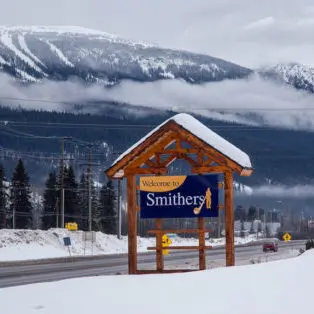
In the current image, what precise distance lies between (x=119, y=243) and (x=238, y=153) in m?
58.1

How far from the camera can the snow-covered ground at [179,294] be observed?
11875 millimetres

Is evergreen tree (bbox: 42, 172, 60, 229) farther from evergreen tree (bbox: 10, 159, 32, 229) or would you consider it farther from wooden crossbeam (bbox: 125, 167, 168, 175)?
wooden crossbeam (bbox: 125, 167, 168, 175)

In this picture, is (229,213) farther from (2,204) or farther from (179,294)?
(2,204)

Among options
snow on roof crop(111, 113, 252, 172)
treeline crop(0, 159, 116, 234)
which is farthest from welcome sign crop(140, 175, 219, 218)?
treeline crop(0, 159, 116, 234)

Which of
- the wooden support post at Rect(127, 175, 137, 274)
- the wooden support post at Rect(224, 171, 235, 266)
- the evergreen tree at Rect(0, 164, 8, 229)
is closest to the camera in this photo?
the wooden support post at Rect(224, 171, 235, 266)

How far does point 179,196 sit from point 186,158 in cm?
119

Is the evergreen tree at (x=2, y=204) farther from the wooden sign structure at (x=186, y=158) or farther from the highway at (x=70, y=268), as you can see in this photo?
the wooden sign structure at (x=186, y=158)

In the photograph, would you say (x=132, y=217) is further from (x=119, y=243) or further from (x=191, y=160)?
(x=119, y=243)

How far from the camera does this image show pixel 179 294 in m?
12.8

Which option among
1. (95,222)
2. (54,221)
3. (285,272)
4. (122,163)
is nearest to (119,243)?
(95,222)

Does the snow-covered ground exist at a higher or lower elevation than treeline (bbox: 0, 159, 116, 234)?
lower

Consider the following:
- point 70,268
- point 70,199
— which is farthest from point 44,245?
point 70,199

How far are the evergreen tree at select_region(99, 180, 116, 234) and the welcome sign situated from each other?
103 metres

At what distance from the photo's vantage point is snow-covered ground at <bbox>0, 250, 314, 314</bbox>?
11.9m
